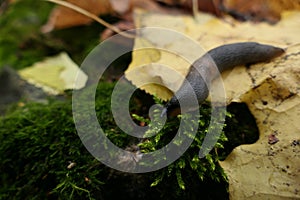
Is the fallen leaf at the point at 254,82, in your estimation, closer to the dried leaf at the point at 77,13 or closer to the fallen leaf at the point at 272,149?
the fallen leaf at the point at 272,149

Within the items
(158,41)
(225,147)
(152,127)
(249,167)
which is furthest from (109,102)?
(249,167)

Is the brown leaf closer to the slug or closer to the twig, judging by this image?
the slug

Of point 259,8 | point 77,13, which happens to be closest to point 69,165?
A: point 77,13

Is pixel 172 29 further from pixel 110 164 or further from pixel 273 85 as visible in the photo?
pixel 110 164

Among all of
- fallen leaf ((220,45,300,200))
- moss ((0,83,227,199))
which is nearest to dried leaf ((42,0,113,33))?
moss ((0,83,227,199))

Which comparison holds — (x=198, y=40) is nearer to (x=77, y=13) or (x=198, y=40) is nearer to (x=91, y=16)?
(x=91, y=16)
